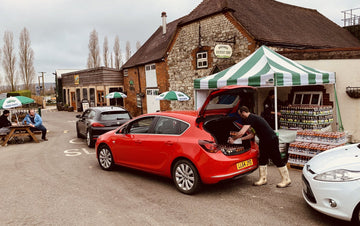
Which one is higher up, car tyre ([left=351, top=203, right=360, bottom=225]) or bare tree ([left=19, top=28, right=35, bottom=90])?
bare tree ([left=19, top=28, right=35, bottom=90])

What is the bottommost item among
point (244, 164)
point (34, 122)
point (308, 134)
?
point (244, 164)

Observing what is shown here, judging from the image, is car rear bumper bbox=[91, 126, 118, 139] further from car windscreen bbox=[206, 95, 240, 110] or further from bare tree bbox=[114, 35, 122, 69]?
bare tree bbox=[114, 35, 122, 69]

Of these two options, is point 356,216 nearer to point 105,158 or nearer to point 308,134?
point 308,134

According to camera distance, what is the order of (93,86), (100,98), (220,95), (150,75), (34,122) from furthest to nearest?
(93,86), (100,98), (150,75), (34,122), (220,95)

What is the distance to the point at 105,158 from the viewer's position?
7285mm

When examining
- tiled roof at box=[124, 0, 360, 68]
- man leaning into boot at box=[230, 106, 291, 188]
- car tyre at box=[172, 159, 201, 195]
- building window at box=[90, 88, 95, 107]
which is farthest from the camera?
building window at box=[90, 88, 95, 107]

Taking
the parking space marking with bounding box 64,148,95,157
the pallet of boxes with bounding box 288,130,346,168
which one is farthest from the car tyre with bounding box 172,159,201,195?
the parking space marking with bounding box 64,148,95,157

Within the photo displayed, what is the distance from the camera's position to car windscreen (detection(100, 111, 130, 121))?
1069cm

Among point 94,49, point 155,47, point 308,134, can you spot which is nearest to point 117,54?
point 94,49

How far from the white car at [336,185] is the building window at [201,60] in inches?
495

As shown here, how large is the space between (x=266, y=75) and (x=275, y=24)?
10653 mm

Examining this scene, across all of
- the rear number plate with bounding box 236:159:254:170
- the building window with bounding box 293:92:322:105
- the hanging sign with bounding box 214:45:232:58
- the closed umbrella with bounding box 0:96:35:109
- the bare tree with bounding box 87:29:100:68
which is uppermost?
the bare tree with bounding box 87:29:100:68

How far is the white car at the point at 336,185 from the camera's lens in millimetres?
3584

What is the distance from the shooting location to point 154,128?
6.02 m
